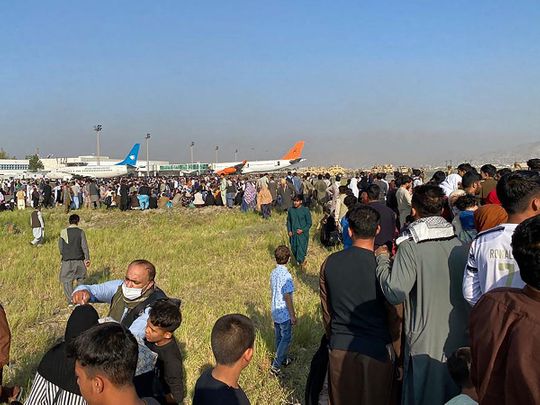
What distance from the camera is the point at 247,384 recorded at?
4.69 metres

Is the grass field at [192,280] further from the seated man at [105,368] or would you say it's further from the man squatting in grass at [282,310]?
the seated man at [105,368]

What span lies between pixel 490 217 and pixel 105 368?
3.04 m

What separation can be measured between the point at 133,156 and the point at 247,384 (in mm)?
66821

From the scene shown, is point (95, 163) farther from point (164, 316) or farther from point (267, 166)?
point (164, 316)

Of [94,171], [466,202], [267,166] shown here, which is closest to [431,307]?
[466,202]

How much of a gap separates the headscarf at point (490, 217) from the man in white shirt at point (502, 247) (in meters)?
0.76

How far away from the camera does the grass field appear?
5180 millimetres

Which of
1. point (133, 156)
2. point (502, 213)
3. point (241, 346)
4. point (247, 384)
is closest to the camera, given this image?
point (241, 346)

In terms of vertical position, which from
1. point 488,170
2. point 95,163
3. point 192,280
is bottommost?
point 192,280

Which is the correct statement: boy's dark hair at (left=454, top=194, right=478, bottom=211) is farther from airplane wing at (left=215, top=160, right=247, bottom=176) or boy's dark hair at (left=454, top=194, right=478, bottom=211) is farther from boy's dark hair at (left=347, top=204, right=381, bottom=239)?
airplane wing at (left=215, top=160, right=247, bottom=176)

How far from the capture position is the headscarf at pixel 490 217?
3639 mm

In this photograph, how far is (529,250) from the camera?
1772mm

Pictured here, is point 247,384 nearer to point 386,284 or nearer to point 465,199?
point 386,284

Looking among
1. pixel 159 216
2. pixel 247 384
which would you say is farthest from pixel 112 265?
pixel 159 216
